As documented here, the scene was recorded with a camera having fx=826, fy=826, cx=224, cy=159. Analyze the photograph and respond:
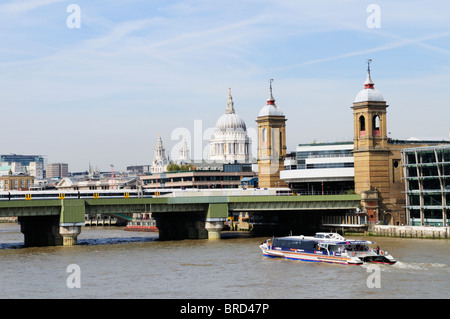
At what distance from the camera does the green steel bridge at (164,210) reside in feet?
391

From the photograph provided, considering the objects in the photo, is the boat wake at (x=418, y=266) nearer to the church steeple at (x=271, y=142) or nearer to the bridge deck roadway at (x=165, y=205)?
Answer: the bridge deck roadway at (x=165, y=205)

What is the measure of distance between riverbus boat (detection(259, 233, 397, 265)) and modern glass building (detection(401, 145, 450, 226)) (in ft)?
109

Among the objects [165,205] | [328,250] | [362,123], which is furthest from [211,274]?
[362,123]

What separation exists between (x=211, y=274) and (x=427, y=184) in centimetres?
6222

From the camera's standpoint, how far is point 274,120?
168625 millimetres

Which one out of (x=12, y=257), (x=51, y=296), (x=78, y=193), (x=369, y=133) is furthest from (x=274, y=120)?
(x=51, y=296)

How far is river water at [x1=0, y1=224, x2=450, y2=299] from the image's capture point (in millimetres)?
70000

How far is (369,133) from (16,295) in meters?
A: 84.3

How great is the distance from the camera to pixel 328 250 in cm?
9419

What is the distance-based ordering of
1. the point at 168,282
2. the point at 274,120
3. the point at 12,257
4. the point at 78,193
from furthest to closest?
1. the point at 274,120
2. the point at 78,193
3. the point at 12,257
4. the point at 168,282

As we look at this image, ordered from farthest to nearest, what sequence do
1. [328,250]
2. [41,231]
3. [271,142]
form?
[271,142] → [41,231] → [328,250]

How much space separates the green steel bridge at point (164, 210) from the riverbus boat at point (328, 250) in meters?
28.9

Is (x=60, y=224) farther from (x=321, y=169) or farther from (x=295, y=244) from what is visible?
(x=321, y=169)
